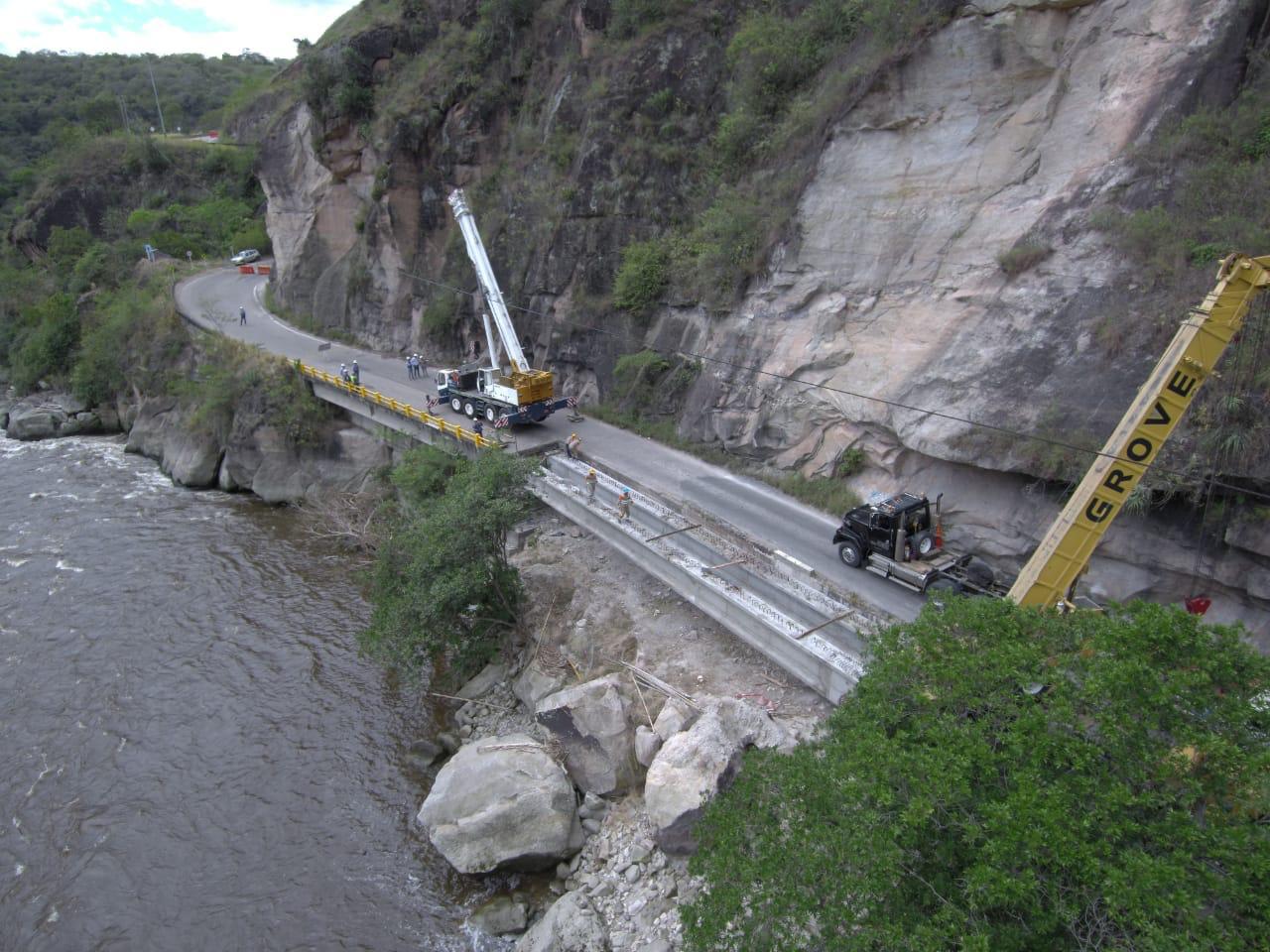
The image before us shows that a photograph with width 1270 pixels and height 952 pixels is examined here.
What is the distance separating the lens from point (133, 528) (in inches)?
1156

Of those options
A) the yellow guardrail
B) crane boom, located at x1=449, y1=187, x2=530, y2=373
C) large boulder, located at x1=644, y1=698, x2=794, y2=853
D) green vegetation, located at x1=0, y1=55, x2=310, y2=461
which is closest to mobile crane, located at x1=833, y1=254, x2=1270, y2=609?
large boulder, located at x1=644, y1=698, x2=794, y2=853

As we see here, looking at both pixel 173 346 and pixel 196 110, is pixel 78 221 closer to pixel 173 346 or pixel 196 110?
pixel 173 346

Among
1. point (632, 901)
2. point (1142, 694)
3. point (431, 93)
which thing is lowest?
point (632, 901)

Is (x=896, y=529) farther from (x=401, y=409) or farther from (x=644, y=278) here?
(x=401, y=409)

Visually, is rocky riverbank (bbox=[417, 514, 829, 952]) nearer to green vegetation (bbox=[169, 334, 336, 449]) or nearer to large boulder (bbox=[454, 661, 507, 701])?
large boulder (bbox=[454, 661, 507, 701])

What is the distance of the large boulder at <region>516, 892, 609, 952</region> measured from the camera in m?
12.0

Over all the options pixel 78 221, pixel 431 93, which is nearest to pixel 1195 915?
pixel 431 93

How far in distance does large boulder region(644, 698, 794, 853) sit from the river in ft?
14.0

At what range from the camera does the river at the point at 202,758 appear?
14125mm

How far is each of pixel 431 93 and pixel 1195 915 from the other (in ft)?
135

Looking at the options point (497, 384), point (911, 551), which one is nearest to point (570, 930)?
point (911, 551)

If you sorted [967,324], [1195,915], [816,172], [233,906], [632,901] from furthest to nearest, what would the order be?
[816,172] → [967,324] → [233,906] → [632,901] → [1195,915]

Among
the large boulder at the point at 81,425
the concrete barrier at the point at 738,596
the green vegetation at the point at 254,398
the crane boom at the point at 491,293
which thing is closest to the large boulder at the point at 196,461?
the green vegetation at the point at 254,398

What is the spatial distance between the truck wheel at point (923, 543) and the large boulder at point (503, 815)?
29.5 ft
